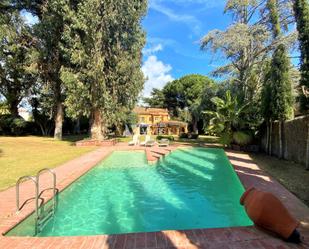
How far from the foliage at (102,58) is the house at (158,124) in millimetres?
18568

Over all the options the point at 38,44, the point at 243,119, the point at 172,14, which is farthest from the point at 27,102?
the point at 243,119

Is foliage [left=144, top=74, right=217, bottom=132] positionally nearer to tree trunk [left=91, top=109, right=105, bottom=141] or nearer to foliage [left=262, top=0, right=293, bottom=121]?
tree trunk [left=91, top=109, right=105, bottom=141]

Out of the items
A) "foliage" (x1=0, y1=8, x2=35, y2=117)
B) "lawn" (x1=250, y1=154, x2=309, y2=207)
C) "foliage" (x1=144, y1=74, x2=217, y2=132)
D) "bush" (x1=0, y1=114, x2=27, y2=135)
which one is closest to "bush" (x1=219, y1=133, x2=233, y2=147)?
"lawn" (x1=250, y1=154, x2=309, y2=207)

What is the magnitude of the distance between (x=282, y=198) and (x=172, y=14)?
2164cm

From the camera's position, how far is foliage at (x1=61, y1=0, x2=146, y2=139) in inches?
755

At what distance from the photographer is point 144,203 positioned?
7293 millimetres

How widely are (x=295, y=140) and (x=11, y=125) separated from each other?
29.2 m

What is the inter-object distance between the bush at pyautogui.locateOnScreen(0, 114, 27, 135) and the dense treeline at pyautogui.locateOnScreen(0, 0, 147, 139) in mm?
6144

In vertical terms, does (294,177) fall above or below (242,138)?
below

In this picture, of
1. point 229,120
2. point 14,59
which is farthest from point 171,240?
point 14,59

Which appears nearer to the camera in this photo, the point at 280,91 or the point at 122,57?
the point at 280,91

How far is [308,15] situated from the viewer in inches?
394

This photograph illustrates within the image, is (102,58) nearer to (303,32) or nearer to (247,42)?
(247,42)

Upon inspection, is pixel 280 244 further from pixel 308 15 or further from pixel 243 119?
pixel 243 119
